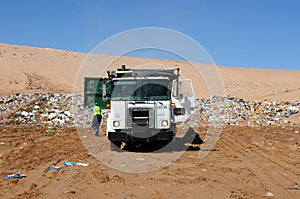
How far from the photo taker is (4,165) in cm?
677

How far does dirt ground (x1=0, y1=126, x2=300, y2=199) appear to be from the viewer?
5.00 m

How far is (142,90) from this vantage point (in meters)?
8.40

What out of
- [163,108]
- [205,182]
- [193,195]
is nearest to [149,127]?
[163,108]

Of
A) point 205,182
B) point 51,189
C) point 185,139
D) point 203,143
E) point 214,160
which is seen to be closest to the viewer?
point 51,189

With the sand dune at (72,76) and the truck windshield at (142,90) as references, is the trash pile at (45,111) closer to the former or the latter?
the sand dune at (72,76)

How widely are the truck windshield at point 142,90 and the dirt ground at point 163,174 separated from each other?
1.40 metres

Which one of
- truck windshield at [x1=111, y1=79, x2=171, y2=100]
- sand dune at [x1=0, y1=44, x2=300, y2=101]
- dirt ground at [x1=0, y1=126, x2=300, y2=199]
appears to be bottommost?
dirt ground at [x1=0, y1=126, x2=300, y2=199]

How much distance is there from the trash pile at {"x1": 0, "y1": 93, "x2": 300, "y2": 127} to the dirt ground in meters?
5.73

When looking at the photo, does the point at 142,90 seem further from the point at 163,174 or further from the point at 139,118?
the point at 163,174

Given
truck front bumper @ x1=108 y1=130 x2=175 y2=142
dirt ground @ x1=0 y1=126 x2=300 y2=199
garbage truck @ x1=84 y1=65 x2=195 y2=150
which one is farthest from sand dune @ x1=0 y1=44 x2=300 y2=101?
truck front bumper @ x1=108 y1=130 x2=175 y2=142

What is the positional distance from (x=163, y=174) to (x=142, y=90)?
9.08 feet

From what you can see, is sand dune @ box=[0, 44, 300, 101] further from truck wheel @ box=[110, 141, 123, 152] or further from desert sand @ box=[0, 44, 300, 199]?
truck wheel @ box=[110, 141, 123, 152]

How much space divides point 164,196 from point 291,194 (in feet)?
5.79

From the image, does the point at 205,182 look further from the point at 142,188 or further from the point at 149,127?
the point at 149,127
